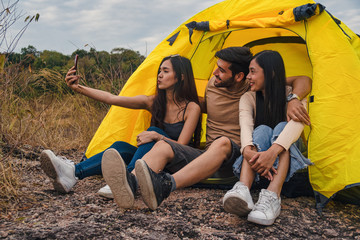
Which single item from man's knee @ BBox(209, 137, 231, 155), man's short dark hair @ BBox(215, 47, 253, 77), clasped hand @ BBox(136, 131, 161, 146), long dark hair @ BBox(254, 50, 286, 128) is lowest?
man's knee @ BBox(209, 137, 231, 155)

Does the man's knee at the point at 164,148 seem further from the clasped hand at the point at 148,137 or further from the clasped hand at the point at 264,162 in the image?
the clasped hand at the point at 264,162

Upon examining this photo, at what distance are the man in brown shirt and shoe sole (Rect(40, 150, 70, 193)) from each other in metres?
0.59

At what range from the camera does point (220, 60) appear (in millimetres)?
2625

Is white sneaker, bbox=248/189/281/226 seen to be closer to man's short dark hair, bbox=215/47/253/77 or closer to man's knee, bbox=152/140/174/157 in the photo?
man's knee, bbox=152/140/174/157

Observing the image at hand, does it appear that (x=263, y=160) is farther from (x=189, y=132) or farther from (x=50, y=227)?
(x=50, y=227)

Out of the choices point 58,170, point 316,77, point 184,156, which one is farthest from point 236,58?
point 58,170

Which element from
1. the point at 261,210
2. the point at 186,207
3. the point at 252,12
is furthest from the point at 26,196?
the point at 252,12

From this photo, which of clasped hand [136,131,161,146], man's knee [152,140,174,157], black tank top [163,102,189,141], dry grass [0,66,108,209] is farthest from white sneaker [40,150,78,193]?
dry grass [0,66,108,209]

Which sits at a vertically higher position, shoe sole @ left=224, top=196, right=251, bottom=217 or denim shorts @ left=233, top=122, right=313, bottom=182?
denim shorts @ left=233, top=122, right=313, bottom=182

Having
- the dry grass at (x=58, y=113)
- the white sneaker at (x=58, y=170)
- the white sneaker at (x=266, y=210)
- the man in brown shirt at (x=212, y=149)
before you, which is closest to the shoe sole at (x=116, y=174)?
the man in brown shirt at (x=212, y=149)

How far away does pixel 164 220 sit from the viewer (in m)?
1.90

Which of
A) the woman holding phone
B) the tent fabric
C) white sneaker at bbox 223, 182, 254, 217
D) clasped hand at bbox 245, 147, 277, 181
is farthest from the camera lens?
the woman holding phone

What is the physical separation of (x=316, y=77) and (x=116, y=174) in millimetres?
1399

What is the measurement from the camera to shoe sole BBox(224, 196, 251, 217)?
72.2 inches
